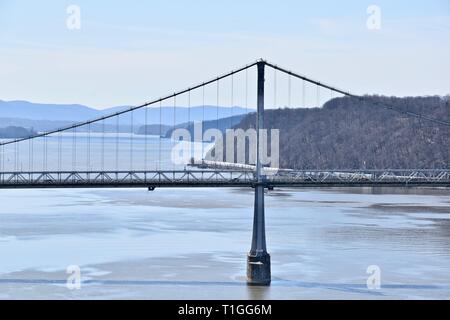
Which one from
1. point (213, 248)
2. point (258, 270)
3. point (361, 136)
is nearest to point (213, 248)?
point (213, 248)

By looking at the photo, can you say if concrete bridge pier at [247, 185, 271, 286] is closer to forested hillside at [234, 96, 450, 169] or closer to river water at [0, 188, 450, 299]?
river water at [0, 188, 450, 299]

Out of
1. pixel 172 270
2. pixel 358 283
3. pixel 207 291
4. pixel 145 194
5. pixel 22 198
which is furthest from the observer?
pixel 145 194

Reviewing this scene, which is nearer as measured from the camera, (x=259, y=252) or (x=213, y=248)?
(x=259, y=252)

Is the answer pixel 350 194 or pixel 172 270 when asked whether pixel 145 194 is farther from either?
pixel 172 270

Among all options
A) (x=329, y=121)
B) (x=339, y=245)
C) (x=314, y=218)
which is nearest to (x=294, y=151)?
(x=329, y=121)

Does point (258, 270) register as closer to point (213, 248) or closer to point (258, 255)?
point (258, 255)

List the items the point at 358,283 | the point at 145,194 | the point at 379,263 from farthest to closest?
1. the point at 145,194
2. the point at 379,263
3. the point at 358,283

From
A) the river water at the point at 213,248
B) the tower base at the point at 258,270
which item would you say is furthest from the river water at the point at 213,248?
the tower base at the point at 258,270
